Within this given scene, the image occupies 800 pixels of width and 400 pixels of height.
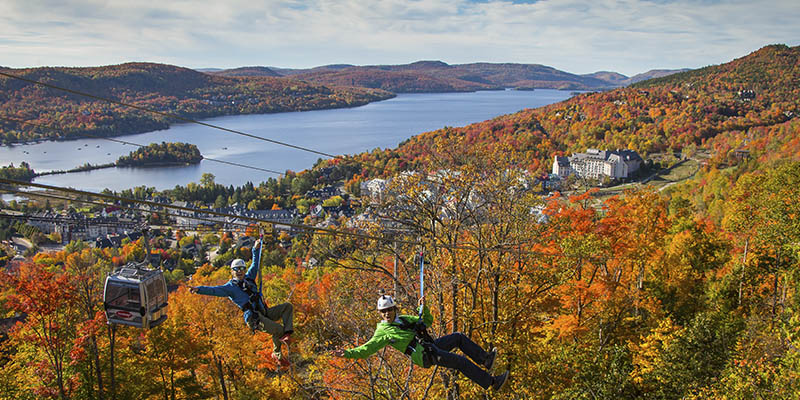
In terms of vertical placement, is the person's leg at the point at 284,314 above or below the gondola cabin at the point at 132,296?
above

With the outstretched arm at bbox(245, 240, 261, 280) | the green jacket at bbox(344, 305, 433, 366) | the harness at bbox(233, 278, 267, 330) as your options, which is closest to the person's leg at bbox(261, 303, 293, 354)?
the harness at bbox(233, 278, 267, 330)

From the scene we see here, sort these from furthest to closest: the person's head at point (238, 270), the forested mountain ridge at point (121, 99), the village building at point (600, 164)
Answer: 1. the forested mountain ridge at point (121, 99)
2. the village building at point (600, 164)
3. the person's head at point (238, 270)

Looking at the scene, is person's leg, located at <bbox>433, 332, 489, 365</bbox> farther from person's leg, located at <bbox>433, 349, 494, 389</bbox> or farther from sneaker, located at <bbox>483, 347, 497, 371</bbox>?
person's leg, located at <bbox>433, 349, 494, 389</bbox>

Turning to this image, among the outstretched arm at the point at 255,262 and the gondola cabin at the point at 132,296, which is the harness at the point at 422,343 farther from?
the gondola cabin at the point at 132,296

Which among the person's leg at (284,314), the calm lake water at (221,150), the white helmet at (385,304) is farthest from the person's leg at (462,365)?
the calm lake water at (221,150)

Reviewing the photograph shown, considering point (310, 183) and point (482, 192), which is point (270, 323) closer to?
point (482, 192)

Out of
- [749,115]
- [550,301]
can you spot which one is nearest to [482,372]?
[550,301]
